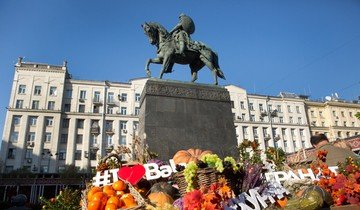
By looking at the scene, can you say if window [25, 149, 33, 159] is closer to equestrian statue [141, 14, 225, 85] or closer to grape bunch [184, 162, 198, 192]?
equestrian statue [141, 14, 225, 85]

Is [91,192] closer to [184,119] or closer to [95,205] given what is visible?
[95,205]

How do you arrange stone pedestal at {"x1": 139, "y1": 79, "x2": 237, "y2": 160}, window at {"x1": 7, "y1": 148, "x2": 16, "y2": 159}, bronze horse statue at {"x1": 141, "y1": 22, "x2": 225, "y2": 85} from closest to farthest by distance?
stone pedestal at {"x1": 139, "y1": 79, "x2": 237, "y2": 160} → bronze horse statue at {"x1": 141, "y1": 22, "x2": 225, "y2": 85} → window at {"x1": 7, "y1": 148, "x2": 16, "y2": 159}

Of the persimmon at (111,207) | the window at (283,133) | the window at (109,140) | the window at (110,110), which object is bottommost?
the persimmon at (111,207)

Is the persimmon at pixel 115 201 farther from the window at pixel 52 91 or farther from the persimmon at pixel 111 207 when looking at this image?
the window at pixel 52 91

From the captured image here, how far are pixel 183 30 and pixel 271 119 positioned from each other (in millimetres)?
57102

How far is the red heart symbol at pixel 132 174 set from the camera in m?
4.20

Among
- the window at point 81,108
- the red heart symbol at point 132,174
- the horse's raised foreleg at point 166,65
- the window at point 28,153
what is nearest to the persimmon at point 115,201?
the red heart symbol at point 132,174

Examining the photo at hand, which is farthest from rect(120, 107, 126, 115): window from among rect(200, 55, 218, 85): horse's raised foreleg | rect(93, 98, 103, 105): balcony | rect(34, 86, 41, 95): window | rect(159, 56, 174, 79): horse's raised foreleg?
rect(159, 56, 174, 79): horse's raised foreleg

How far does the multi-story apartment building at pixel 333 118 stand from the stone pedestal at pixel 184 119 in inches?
2536

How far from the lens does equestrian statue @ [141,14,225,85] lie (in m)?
10.7

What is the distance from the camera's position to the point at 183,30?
1148 cm

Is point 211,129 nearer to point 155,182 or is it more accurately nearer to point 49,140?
point 155,182

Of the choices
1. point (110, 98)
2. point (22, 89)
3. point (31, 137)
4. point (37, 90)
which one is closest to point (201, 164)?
point (31, 137)

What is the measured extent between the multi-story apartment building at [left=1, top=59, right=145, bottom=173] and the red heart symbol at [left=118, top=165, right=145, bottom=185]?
45.0 meters
